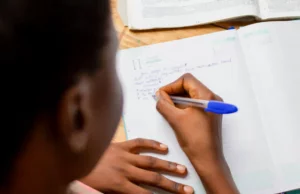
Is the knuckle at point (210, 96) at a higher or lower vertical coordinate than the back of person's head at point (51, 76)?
lower

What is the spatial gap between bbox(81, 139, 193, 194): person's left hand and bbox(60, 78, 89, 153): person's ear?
0.32m

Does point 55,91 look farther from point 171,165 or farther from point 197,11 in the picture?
point 197,11

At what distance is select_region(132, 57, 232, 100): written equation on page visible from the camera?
0.85 m

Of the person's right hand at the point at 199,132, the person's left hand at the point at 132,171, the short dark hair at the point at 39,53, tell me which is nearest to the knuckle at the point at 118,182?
the person's left hand at the point at 132,171

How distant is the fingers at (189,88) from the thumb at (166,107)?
0.01m

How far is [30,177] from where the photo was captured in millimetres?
462

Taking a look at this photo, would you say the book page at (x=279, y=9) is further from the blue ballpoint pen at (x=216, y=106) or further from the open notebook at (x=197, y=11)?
the blue ballpoint pen at (x=216, y=106)

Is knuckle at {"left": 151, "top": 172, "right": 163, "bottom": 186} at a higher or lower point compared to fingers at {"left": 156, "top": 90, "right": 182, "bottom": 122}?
lower

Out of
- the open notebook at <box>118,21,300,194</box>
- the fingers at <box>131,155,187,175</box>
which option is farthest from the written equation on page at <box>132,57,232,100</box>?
the fingers at <box>131,155,187,175</box>

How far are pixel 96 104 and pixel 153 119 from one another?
0.36 m

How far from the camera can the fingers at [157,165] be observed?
785 millimetres

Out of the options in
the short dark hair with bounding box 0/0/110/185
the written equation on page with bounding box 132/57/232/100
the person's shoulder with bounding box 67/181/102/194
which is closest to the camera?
the short dark hair with bounding box 0/0/110/185

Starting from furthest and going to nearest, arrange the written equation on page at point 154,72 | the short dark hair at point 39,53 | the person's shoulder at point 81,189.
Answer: the written equation on page at point 154,72 < the person's shoulder at point 81,189 < the short dark hair at point 39,53

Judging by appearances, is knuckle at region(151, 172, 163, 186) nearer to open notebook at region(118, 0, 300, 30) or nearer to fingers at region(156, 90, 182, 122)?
fingers at region(156, 90, 182, 122)
